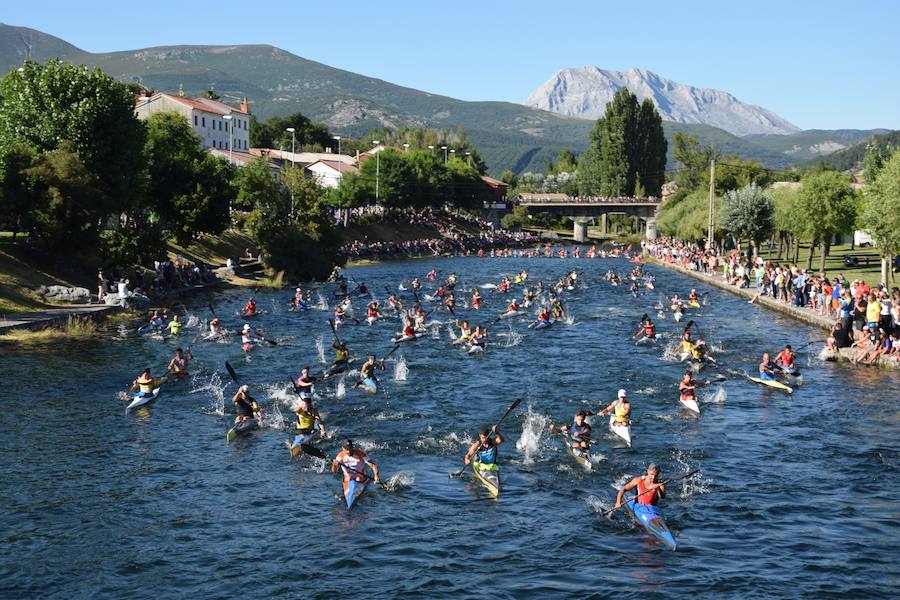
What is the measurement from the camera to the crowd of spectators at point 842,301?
141 ft

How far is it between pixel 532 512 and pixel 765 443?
1128cm

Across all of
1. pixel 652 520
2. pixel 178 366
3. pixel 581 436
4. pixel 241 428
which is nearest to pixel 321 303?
pixel 178 366

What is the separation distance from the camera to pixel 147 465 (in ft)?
98.6

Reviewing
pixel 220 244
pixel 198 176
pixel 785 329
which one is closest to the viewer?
pixel 785 329

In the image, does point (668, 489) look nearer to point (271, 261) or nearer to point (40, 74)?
point (40, 74)

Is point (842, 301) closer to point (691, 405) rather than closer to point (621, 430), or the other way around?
point (691, 405)

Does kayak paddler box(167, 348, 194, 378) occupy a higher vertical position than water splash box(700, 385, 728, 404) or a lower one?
higher

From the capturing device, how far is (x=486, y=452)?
2844 centimetres

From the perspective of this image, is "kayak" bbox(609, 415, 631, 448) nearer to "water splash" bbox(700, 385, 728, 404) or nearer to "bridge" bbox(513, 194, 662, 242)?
"water splash" bbox(700, 385, 728, 404)

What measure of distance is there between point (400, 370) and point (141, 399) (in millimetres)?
12173

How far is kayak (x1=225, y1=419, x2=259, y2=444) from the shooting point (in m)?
32.7

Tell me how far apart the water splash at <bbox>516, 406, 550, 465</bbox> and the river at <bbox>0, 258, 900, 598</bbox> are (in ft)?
0.42

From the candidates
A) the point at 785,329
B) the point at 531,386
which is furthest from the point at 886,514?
the point at 785,329

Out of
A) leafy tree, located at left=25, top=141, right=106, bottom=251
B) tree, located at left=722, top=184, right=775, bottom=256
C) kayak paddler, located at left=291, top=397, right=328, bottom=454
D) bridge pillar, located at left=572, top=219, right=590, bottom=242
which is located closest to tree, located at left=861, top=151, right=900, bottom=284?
tree, located at left=722, top=184, right=775, bottom=256
